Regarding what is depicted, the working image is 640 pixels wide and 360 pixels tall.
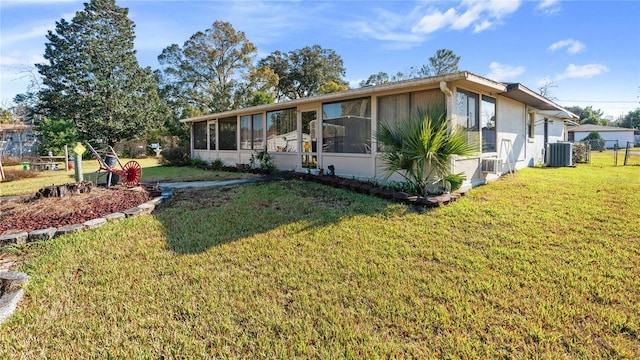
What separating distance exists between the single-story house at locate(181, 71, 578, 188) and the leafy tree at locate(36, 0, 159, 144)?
1517 centimetres

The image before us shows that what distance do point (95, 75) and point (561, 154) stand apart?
27.6 m

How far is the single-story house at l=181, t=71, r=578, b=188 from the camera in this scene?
6895mm

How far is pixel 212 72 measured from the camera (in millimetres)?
27375

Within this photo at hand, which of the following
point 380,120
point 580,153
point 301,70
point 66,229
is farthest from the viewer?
point 301,70

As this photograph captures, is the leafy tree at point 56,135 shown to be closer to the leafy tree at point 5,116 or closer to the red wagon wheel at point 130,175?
the leafy tree at point 5,116

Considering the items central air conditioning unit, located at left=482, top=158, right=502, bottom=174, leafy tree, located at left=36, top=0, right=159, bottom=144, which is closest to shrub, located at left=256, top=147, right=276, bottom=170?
central air conditioning unit, located at left=482, top=158, right=502, bottom=174

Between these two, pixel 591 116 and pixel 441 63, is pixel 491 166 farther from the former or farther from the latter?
pixel 591 116

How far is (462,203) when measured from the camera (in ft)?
19.0

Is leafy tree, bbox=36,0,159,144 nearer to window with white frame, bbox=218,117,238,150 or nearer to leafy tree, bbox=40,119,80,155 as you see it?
leafy tree, bbox=40,119,80,155

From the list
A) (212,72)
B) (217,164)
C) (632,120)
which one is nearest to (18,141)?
(212,72)

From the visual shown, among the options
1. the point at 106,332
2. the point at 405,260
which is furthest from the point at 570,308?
the point at 106,332

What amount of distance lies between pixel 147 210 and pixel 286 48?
101 feet

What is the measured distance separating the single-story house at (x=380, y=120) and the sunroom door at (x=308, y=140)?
29 mm

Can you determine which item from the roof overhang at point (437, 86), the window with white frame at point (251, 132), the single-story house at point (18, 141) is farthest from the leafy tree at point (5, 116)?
the roof overhang at point (437, 86)
